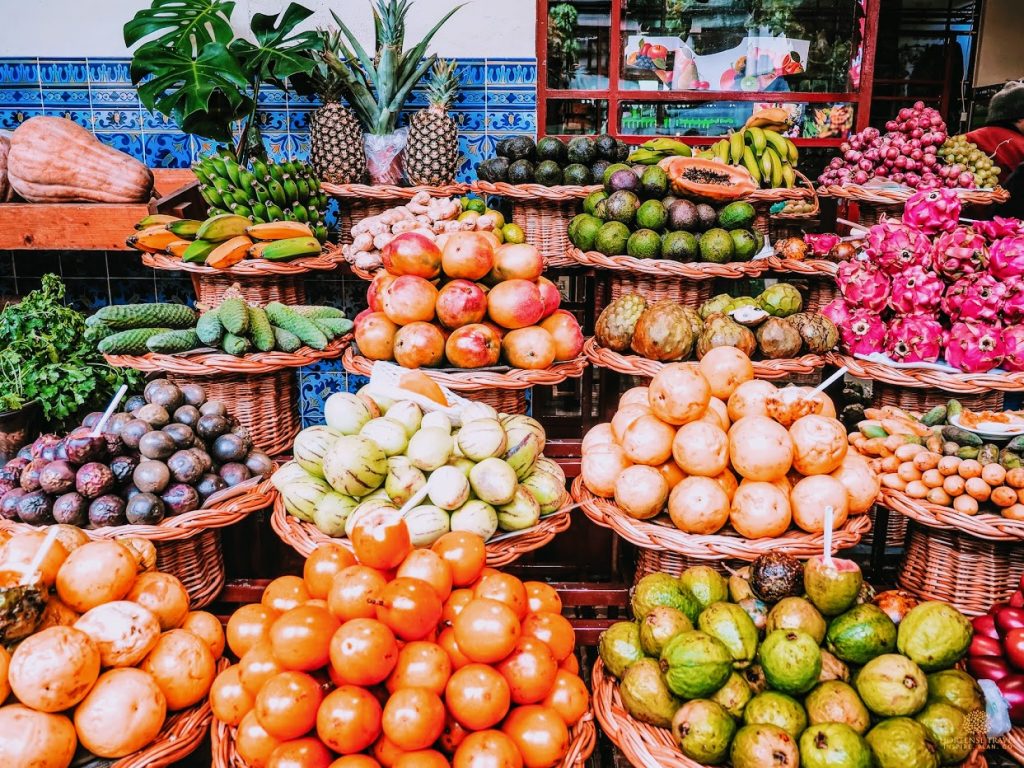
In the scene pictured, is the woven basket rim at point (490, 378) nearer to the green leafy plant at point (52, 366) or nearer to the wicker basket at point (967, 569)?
the wicker basket at point (967, 569)

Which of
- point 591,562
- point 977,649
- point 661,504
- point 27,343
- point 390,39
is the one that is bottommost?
point 591,562

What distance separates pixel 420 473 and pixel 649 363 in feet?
3.64

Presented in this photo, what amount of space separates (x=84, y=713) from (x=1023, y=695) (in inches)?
78.1

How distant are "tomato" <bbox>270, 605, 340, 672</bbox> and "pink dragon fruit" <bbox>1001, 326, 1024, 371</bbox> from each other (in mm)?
2636

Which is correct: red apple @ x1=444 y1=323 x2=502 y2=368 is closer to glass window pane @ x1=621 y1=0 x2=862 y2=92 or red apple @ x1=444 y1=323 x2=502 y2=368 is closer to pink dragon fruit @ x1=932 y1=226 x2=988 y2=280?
pink dragon fruit @ x1=932 y1=226 x2=988 y2=280

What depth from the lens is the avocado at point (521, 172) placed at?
3594 millimetres

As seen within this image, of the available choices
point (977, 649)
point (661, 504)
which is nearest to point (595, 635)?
point (661, 504)

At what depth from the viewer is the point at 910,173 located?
4.01 m

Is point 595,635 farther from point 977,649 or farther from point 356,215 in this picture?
point 356,215

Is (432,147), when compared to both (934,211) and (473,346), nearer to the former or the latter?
(473,346)

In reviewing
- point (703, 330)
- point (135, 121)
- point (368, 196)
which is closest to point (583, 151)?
point (368, 196)

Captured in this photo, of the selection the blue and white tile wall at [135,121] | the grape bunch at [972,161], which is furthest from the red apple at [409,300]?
the grape bunch at [972,161]

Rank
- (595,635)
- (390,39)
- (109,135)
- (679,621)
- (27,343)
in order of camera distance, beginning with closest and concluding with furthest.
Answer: (679,621) < (595,635) < (27,343) < (390,39) < (109,135)

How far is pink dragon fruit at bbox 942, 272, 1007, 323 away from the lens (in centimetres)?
276
